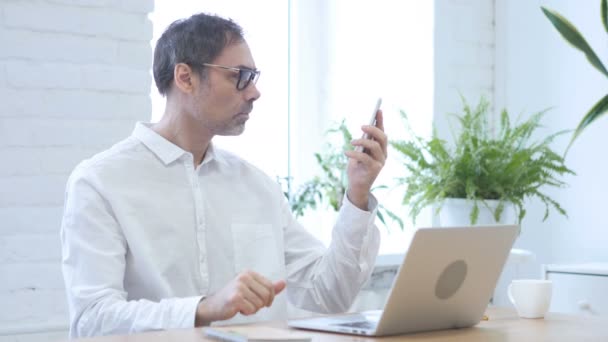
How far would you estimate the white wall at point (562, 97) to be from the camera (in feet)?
10.4

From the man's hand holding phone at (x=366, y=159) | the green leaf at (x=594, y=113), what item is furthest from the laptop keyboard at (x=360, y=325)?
the green leaf at (x=594, y=113)

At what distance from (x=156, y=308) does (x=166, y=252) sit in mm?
276

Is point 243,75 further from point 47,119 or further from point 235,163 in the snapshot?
point 47,119

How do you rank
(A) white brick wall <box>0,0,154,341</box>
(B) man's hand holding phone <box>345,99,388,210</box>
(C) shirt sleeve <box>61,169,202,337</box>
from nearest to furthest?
1. (C) shirt sleeve <box>61,169,202,337</box>
2. (B) man's hand holding phone <box>345,99,388,210</box>
3. (A) white brick wall <box>0,0,154,341</box>

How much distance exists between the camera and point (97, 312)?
1646mm

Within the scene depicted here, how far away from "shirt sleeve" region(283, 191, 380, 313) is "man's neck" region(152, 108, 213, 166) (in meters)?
0.29

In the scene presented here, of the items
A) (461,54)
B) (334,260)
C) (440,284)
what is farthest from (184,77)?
(461,54)

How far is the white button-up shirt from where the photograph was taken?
1695 millimetres

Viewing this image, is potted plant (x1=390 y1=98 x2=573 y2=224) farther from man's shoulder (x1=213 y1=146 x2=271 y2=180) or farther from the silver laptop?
the silver laptop

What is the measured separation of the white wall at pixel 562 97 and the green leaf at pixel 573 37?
41cm

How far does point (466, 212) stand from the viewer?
2.69m

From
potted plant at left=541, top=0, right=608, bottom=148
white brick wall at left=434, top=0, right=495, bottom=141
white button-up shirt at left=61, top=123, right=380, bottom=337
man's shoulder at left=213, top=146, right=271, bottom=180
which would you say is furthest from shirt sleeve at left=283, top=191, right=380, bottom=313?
white brick wall at left=434, top=0, right=495, bottom=141

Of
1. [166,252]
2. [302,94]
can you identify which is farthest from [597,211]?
[166,252]

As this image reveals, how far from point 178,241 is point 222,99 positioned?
35 cm
